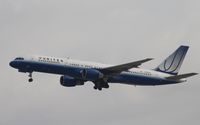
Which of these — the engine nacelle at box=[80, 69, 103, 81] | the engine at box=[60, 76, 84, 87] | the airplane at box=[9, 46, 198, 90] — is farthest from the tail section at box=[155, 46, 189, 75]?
the engine nacelle at box=[80, 69, 103, 81]

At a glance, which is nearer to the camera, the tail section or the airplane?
the airplane

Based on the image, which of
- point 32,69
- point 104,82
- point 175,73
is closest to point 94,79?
point 104,82

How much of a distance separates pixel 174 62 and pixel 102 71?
19.6 meters

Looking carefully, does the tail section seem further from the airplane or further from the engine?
the engine

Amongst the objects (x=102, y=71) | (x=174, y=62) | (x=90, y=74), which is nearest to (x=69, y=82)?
(x=102, y=71)

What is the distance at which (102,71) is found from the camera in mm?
122375

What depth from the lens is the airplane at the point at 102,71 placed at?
116312 millimetres

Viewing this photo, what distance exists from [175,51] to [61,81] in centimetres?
2480

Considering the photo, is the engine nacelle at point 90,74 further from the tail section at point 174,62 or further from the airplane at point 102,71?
the tail section at point 174,62

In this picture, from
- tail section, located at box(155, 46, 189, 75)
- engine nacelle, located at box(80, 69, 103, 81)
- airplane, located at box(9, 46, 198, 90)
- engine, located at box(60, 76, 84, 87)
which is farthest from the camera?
tail section, located at box(155, 46, 189, 75)

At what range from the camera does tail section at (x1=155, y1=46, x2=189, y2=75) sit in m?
133

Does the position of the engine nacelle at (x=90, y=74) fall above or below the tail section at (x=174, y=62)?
below

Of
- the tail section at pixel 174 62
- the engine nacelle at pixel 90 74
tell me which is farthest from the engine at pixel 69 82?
the tail section at pixel 174 62

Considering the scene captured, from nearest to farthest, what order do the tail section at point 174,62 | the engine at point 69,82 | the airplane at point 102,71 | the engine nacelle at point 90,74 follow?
the airplane at point 102,71 < the engine nacelle at point 90,74 < the engine at point 69,82 < the tail section at point 174,62
